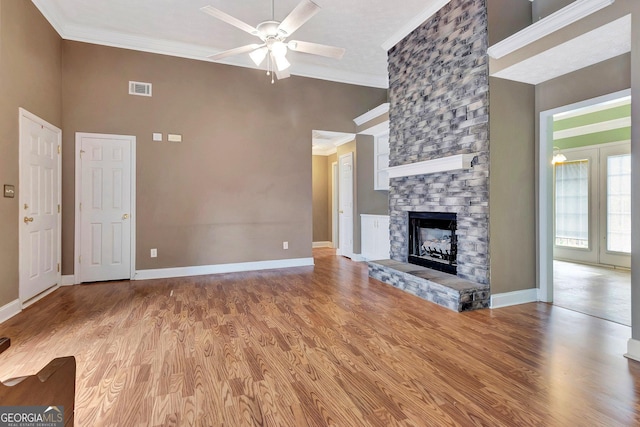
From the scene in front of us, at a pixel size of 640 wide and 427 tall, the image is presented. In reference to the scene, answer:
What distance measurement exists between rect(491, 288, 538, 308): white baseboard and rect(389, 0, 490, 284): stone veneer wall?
268mm

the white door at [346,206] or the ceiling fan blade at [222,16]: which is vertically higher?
the ceiling fan blade at [222,16]

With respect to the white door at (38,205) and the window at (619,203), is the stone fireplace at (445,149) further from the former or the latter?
the white door at (38,205)

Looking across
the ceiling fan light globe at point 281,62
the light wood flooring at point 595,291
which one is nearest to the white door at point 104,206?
the ceiling fan light globe at point 281,62

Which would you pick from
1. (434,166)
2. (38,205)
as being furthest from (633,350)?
(38,205)

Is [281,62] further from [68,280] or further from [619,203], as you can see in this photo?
[619,203]

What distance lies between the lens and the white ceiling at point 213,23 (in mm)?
4062

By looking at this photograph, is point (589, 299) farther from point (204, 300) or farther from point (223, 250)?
point (223, 250)

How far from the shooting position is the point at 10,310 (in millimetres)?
3312

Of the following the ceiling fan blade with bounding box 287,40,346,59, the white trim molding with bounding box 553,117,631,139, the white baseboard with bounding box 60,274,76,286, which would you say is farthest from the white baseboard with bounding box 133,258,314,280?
the white trim molding with bounding box 553,117,631,139

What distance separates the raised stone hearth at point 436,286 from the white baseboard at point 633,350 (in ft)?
4.06

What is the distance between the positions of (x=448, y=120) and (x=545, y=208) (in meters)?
1.54

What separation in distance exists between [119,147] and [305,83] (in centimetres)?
332

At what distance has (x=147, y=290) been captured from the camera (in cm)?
438

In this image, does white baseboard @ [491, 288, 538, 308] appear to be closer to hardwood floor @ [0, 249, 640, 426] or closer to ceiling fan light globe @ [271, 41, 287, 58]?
hardwood floor @ [0, 249, 640, 426]
